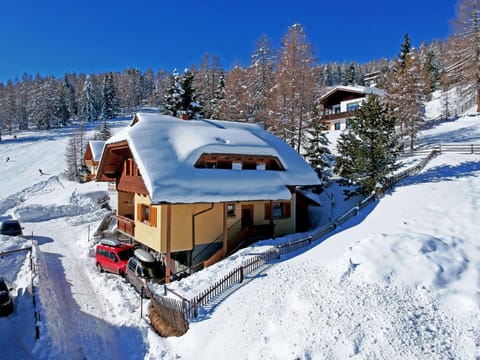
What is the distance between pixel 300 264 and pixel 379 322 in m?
4.67

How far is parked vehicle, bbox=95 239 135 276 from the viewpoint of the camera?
17.6 metres

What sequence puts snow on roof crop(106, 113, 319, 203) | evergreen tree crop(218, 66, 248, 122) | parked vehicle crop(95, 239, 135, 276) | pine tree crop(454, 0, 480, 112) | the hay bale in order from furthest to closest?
evergreen tree crop(218, 66, 248, 122) → pine tree crop(454, 0, 480, 112) → parked vehicle crop(95, 239, 135, 276) → snow on roof crop(106, 113, 319, 203) → the hay bale

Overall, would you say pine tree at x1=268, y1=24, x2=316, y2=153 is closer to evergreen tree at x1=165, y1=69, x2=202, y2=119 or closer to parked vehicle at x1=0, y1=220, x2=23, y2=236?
evergreen tree at x1=165, y1=69, x2=202, y2=119

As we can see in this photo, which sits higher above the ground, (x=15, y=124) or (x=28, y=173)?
(x=15, y=124)

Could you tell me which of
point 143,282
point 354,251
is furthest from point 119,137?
point 354,251

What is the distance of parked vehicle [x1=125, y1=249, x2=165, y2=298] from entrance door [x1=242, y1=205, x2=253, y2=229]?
541 centimetres

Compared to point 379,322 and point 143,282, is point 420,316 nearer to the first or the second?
point 379,322

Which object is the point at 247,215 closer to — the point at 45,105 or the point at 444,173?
the point at 444,173

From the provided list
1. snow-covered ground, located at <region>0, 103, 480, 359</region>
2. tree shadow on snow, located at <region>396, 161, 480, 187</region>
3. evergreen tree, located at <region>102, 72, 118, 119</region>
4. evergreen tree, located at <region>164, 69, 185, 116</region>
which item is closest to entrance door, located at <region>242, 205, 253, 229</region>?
snow-covered ground, located at <region>0, 103, 480, 359</region>

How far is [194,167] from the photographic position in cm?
1720

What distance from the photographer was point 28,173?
5625 centimetres

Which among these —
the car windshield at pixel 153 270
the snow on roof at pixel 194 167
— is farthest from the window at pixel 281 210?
the car windshield at pixel 153 270

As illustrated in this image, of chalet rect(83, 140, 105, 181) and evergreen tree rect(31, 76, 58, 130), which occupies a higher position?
evergreen tree rect(31, 76, 58, 130)

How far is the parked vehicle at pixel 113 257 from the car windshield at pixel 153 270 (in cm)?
171
